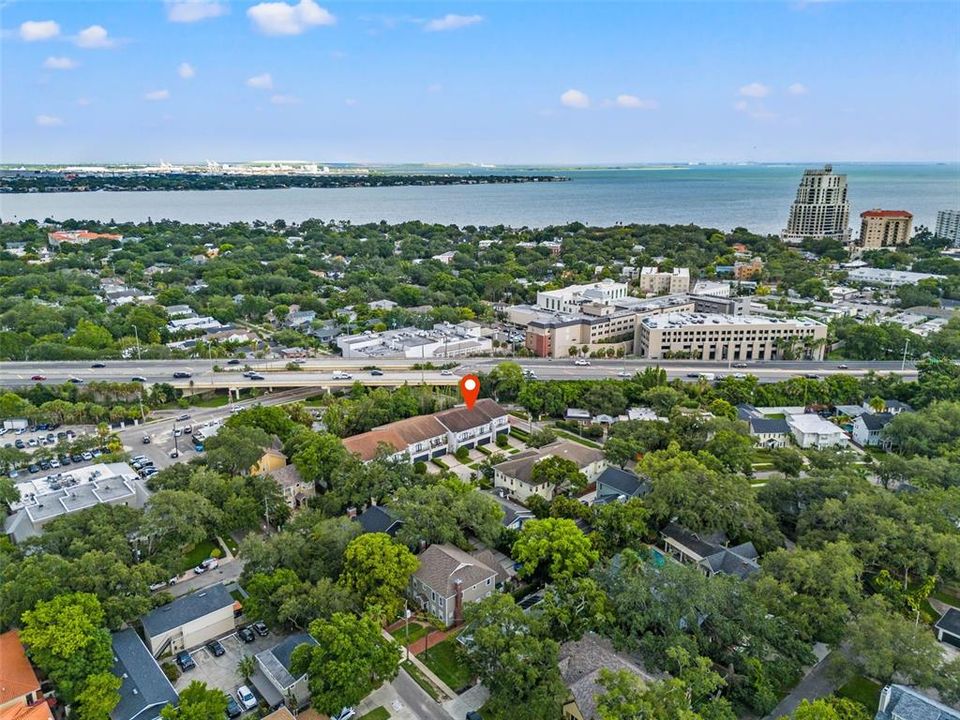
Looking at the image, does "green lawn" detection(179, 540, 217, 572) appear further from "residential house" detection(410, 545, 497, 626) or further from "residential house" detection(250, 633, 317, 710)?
"residential house" detection(410, 545, 497, 626)

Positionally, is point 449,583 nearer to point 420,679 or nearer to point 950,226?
point 420,679

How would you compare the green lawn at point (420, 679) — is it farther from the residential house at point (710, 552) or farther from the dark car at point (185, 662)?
the residential house at point (710, 552)

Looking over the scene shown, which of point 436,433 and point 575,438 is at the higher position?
point 436,433

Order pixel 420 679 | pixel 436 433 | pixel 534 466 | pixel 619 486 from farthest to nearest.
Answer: pixel 436 433, pixel 534 466, pixel 619 486, pixel 420 679

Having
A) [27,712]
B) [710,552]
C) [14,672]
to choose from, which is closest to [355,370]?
[710,552]

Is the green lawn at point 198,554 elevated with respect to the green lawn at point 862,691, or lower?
elevated

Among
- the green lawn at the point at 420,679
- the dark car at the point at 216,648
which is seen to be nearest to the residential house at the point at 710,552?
the green lawn at the point at 420,679

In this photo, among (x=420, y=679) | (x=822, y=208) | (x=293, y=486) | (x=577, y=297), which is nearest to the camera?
(x=420, y=679)
